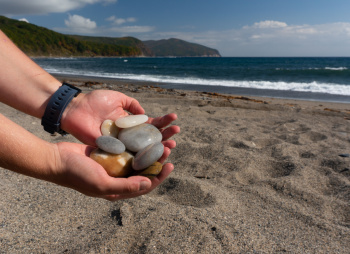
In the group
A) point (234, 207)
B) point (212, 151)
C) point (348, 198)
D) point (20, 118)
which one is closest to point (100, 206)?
point (234, 207)

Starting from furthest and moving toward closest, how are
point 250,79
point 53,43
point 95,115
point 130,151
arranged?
point 53,43 < point 250,79 < point 95,115 < point 130,151

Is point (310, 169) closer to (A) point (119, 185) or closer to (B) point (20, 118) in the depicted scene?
(A) point (119, 185)

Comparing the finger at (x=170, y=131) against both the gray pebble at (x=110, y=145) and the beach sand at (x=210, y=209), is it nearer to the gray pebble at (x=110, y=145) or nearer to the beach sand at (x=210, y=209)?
the gray pebble at (x=110, y=145)

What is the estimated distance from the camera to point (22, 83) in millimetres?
1989

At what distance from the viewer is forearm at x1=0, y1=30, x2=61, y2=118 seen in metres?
1.93

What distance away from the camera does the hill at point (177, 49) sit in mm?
155325

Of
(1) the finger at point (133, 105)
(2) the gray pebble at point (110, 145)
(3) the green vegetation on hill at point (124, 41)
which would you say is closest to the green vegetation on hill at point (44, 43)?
(3) the green vegetation on hill at point (124, 41)

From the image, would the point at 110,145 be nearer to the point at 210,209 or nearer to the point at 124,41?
the point at 210,209

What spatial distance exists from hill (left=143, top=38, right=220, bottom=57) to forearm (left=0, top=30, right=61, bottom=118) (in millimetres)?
154905

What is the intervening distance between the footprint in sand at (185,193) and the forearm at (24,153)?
4.02 ft

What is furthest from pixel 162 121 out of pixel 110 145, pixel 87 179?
pixel 87 179

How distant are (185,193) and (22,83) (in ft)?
5.16

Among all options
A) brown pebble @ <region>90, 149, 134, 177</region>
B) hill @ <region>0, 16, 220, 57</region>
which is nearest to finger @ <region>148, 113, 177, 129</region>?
brown pebble @ <region>90, 149, 134, 177</region>

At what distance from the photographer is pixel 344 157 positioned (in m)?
3.16
